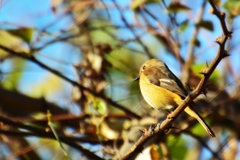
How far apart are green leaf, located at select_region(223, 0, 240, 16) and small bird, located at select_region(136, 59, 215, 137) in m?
0.70

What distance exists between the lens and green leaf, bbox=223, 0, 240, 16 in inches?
166

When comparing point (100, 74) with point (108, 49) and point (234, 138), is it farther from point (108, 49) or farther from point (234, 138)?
point (234, 138)

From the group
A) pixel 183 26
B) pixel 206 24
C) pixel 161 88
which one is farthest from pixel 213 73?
pixel 161 88

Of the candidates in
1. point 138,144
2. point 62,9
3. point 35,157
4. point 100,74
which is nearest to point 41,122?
point 35,157

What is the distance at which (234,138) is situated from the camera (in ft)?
17.9

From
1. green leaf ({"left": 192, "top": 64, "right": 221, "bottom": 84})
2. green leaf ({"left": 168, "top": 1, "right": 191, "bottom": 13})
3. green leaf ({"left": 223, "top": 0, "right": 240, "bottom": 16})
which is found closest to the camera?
green leaf ({"left": 223, "top": 0, "right": 240, "bottom": 16})

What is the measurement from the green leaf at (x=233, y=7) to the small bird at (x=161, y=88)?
27.5 inches

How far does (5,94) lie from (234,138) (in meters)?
2.36

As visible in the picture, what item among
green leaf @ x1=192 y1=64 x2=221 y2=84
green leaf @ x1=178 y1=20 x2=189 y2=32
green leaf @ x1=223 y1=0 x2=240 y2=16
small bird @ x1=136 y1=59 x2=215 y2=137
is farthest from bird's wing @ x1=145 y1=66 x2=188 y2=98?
green leaf @ x1=223 y1=0 x2=240 y2=16

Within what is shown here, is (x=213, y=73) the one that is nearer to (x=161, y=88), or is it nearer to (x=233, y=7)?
(x=233, y=7)

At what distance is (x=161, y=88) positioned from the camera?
4141 mm

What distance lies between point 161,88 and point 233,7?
Answer: 88cm

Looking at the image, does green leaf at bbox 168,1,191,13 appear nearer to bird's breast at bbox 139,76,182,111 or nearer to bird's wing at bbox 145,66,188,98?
bird's wing at bbox 145,66,188,98

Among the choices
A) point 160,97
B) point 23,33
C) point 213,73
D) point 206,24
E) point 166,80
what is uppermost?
point 23,33
